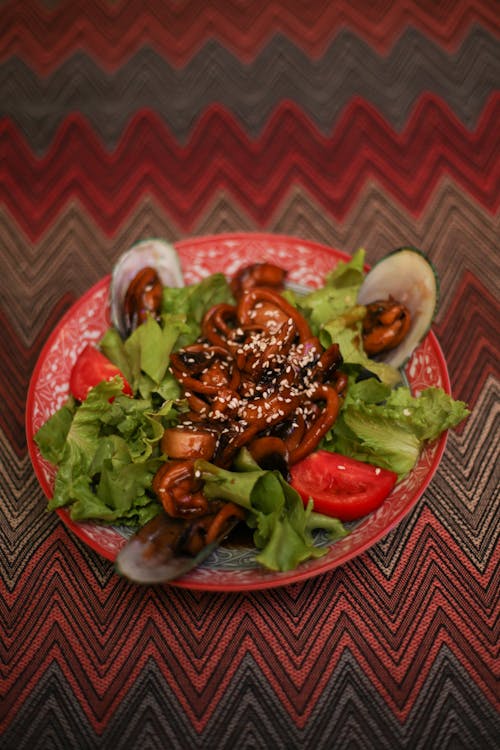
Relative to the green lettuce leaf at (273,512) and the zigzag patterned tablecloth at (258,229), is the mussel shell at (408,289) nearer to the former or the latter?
the zigzag patterned tablecloth at (258,229)

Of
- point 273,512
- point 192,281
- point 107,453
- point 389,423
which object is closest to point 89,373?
point 107,453

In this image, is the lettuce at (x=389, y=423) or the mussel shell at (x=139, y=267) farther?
the mussel shell at (x=139, y=267)

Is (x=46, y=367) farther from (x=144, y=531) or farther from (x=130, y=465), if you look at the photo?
(x=144, y=531)

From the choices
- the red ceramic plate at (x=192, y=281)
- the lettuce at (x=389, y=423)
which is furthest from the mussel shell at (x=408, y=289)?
the lettuce at (x=389, y=423)

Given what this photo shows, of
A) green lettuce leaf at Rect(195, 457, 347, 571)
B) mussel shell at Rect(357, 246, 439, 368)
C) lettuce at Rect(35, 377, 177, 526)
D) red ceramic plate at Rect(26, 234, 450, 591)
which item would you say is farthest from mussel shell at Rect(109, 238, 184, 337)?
green lettuce leaf at Rect(195, 457, 347, 571)

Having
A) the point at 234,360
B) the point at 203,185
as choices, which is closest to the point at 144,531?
the point at 234,360

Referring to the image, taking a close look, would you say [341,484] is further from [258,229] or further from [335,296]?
[258,229]
